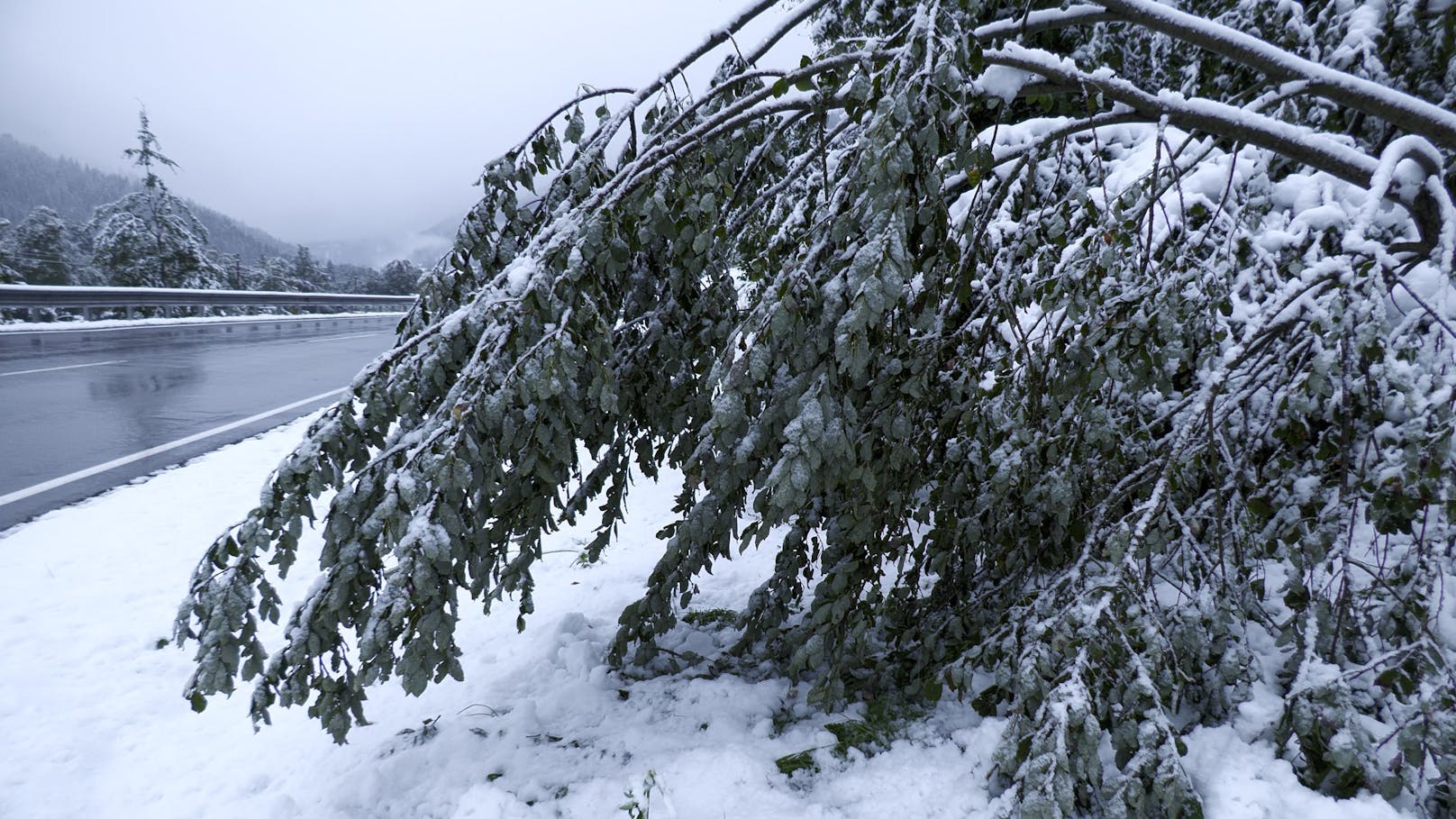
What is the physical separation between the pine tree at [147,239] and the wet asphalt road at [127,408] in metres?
17.0

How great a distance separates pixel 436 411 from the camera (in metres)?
1.96

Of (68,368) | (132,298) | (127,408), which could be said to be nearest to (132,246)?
(132,298)

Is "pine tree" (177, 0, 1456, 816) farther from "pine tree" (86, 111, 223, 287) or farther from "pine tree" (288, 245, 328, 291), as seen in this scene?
"pine tree" (288, 245, 328, 291)

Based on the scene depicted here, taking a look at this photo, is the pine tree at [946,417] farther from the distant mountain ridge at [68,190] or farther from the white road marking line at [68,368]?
the distant mountain ridge at [68,190]

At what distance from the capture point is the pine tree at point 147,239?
2422 cm

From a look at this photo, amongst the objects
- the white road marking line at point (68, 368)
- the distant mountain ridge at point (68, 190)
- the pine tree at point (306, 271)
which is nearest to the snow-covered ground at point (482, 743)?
the white road marking line at point (68, 368)

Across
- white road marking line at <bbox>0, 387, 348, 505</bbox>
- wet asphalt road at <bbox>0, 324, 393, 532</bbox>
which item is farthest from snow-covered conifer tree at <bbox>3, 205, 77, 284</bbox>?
white road marking line at <bbox>0, 387, 348, 505</bbox>

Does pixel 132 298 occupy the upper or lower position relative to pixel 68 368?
upper

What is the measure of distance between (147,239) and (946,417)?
31707mm

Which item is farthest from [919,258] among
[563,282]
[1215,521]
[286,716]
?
[286,716]

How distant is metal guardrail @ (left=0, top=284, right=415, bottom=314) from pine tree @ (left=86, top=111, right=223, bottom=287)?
6.38 m

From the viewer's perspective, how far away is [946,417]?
2223 millimetres

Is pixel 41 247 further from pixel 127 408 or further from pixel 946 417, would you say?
pixel 946 417

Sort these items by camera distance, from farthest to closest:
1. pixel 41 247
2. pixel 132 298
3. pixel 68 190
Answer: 1. pixel 68 190
2. pixel 41 247
3. pixel 132 298
